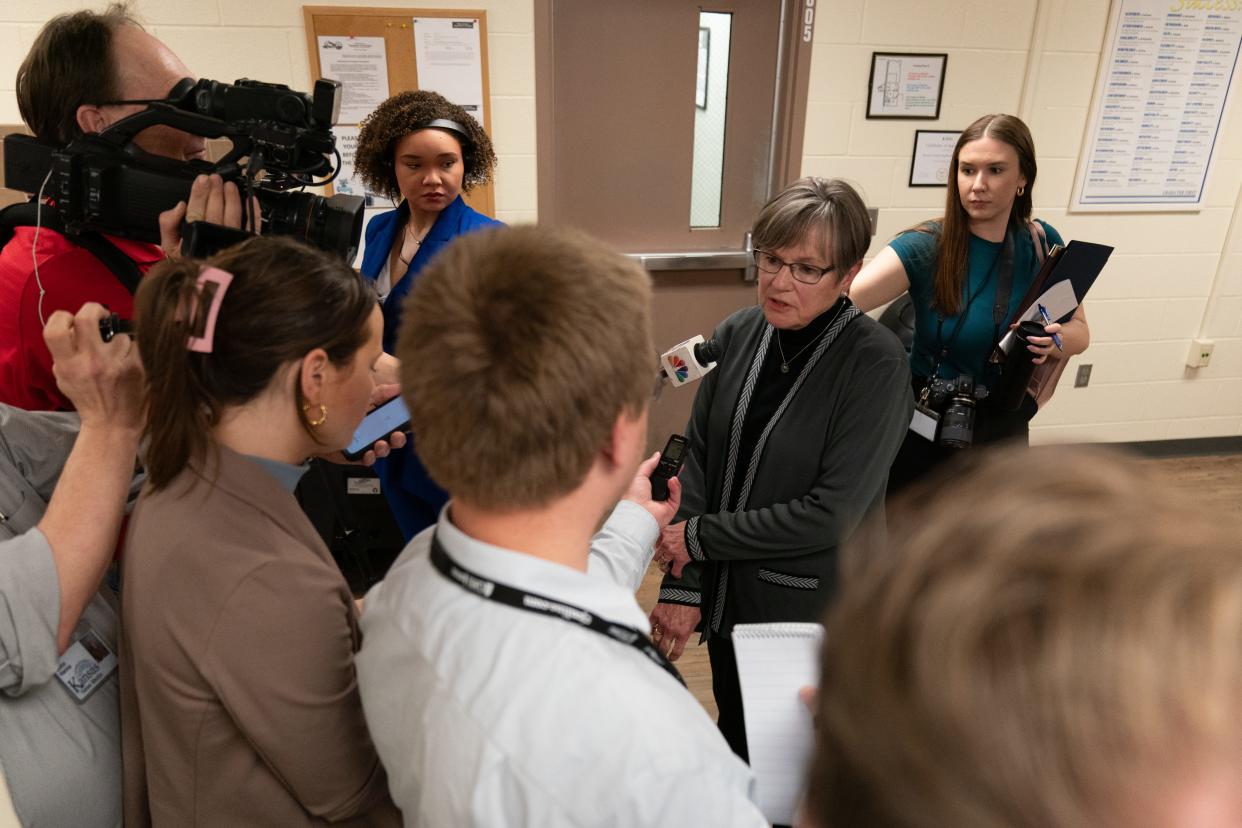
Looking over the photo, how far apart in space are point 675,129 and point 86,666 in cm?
267

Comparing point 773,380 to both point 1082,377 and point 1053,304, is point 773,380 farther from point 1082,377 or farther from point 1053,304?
point 1082,377

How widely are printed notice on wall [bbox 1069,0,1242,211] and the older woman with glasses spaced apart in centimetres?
243

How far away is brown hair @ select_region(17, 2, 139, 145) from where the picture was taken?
→ 119cm

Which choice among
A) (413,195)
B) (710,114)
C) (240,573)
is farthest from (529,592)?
(710,114)

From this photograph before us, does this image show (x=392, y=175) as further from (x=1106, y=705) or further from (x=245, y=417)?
(x=1106, y=705)

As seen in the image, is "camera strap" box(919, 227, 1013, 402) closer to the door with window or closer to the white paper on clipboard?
the white paper on clipboard

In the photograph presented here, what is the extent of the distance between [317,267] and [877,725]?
0.80 metres

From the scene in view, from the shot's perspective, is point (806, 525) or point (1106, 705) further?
point (806, 525)

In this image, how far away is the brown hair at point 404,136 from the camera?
2.05 m

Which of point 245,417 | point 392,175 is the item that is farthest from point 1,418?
point 392,175

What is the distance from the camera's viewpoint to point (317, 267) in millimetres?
906

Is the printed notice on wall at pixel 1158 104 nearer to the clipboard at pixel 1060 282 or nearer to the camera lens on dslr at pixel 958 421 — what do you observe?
the clipboard at pixel 1060 282

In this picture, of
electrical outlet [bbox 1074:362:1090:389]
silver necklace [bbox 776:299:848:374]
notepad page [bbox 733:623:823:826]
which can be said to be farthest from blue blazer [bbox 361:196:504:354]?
electrical outlet [bbox 1074:362:1090:389]

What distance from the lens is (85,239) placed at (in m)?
1.15
